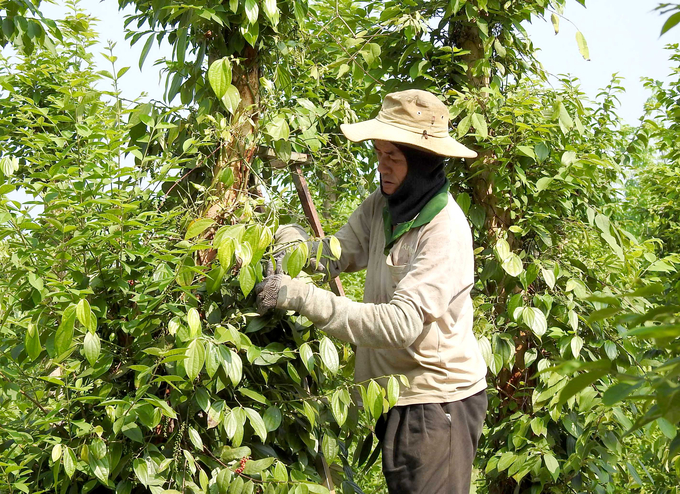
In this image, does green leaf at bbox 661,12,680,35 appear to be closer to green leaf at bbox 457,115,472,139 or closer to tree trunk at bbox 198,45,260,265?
tree trunk at bbox 198,45,260,265

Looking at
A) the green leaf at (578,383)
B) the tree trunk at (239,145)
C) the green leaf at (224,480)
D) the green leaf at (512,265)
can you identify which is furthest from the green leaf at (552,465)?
the green leaf at (578,383)

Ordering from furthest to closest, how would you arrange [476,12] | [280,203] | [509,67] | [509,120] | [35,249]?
[509,67] < [476,12] < [509,120] < [280,203] < [35,249]

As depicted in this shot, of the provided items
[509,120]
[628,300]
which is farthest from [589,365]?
[628,300]

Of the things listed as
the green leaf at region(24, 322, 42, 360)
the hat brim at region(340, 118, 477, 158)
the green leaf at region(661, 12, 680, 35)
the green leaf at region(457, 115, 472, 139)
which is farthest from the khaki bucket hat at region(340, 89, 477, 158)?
the green leaf at region(661, 12, 680, 35)

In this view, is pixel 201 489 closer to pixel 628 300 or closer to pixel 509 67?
pixel 628 300

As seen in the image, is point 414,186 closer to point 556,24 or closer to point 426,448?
point 426,448

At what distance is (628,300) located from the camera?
335cm

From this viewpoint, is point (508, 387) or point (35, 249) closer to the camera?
point (35, 249)

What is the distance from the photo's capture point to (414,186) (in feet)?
7.99

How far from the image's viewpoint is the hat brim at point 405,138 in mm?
2387

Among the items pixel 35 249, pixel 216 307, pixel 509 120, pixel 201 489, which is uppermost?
pixel 509 120

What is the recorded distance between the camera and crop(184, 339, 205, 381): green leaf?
1.94 meters

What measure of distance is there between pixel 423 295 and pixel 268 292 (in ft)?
1.52

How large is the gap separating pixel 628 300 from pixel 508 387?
67 centimetres
